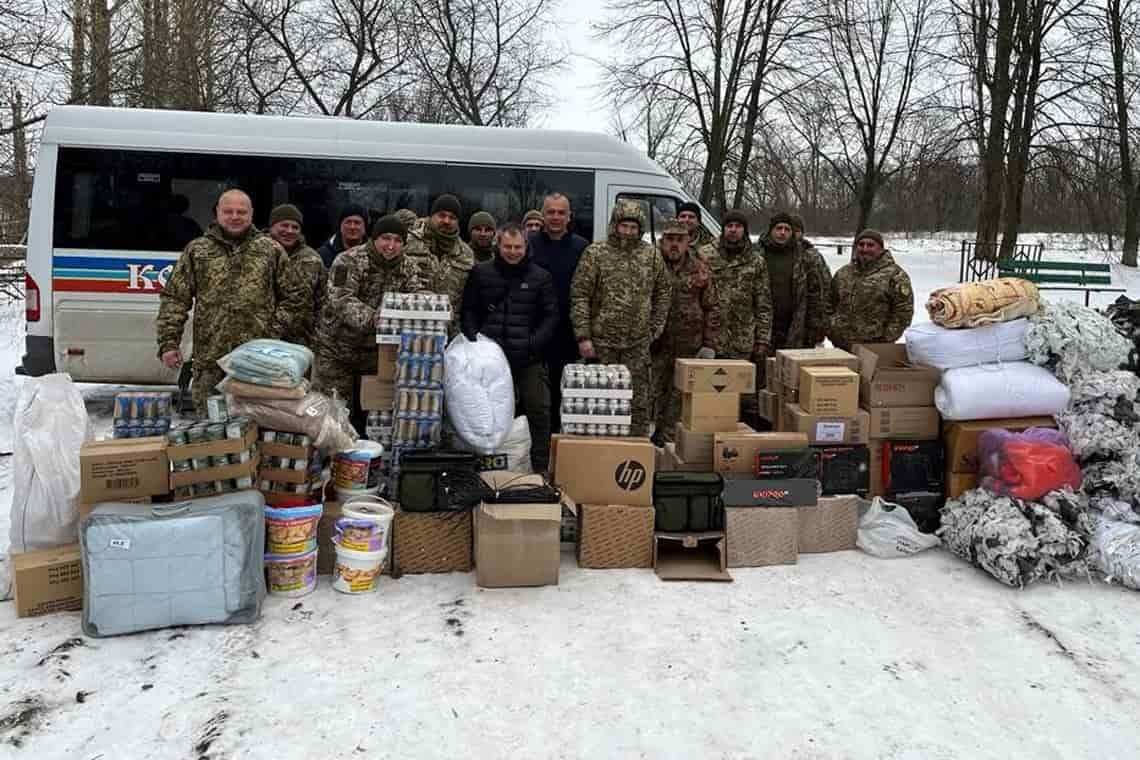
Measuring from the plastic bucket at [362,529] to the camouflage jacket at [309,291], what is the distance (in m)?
1.64

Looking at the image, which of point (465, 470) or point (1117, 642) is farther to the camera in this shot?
point (465, 470)

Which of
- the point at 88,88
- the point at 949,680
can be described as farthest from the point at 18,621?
the point at 88,88

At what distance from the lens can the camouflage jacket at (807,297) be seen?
22.0ft

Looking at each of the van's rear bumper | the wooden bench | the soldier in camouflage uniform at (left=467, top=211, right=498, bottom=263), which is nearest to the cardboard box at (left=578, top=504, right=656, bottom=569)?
the soldier in camouflage uniform at (left=467, top=211, right=498, bottom=263)

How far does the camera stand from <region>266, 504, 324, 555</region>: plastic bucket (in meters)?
4.09

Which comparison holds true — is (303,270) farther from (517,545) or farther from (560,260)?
(517,545)

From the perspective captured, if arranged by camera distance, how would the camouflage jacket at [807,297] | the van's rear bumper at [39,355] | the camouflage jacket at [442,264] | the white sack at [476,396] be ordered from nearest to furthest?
the white sack at [476,396] → the camouflage jacket at [442,264] → the camouflage jacket at [807,297] → the van's rear bumper at [39,355]

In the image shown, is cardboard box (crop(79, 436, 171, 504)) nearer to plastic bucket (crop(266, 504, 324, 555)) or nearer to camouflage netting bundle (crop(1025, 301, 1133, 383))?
plastic bucket (crop(266, 504, 324, 555))

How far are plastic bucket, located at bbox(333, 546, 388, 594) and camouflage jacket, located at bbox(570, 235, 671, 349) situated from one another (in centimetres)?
222

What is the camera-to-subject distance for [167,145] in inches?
295

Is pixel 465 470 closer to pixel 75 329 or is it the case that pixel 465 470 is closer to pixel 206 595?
pixel 206 595

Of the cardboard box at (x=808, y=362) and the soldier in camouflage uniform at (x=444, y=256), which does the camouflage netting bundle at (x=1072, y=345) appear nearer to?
the cardboard box at (x=808, y=362)

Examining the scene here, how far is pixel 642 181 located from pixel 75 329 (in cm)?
522

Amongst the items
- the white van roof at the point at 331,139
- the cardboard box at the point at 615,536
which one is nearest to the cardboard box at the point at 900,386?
the cardboard box at the point at 615,536
